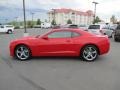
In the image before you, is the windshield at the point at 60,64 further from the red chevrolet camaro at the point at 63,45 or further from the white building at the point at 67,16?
the white building at the point at 67,16

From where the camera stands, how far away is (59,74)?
7.55 m

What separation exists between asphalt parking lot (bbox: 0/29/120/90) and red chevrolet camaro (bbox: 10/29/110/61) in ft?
1.05

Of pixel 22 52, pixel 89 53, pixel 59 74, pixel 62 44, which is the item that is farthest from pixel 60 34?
pixel 59 74

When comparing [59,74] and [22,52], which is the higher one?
[22,52]

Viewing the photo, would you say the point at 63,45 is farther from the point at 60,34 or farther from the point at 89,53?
the point at 89,53

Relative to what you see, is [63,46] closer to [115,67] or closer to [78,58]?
[78,58]

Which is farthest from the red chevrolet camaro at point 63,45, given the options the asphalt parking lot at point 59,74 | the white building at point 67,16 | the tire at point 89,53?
the white building at point 67,16

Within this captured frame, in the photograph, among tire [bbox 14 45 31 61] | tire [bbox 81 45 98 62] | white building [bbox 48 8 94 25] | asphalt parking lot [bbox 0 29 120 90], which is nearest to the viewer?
asphalt parking lot [bbox 0 29 120 90]

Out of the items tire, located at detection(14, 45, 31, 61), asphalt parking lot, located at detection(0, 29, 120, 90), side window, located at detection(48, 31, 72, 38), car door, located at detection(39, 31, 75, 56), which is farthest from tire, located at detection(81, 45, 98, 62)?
tire, located at detection(14, 45, 31, 61)

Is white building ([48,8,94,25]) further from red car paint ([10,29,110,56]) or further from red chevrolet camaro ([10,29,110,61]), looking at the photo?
red car paint ([10,29,110,56])

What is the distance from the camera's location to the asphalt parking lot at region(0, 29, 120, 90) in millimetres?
6172

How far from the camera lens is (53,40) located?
10.2 meters

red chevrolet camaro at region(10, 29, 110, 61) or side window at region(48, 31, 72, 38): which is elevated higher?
side window at region(48, 31, 72, 38)

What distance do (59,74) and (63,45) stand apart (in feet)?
8.90
